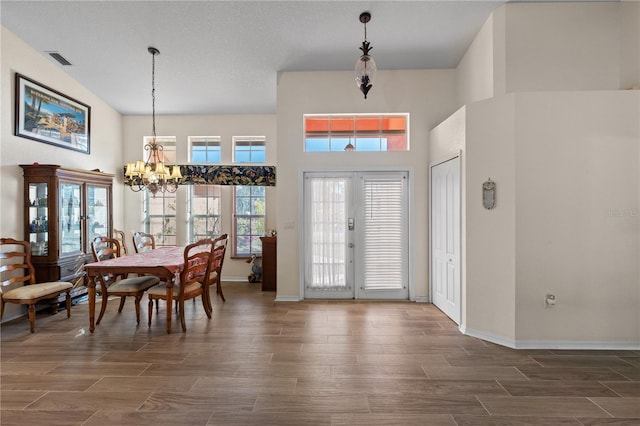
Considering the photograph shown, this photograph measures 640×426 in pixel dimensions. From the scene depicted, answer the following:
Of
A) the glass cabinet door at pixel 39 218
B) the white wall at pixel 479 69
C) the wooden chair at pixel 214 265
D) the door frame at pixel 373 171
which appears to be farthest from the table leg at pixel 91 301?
the white wall at pixel 479 69

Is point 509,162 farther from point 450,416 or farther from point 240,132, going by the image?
point 240,132

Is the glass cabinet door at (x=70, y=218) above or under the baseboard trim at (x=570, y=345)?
above

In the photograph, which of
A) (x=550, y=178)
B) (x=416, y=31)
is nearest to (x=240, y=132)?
(x=416, y=31)

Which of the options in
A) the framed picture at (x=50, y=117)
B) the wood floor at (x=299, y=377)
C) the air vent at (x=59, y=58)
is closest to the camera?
the wood floor at (x=299, y=377)

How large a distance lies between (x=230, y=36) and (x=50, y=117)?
9.48 feet

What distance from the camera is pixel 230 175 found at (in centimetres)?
584

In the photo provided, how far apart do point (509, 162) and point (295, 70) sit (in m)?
3.10

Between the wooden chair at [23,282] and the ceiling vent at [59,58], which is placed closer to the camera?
the wooden chair at [23,282]

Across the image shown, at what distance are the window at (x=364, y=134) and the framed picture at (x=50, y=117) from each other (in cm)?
358

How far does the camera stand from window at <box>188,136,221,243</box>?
6113mm

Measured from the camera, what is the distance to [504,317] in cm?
319

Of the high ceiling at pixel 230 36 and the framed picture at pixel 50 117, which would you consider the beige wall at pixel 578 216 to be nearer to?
the high ceiling at pixel 230 36

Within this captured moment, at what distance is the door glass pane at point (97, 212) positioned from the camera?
4.87 meters

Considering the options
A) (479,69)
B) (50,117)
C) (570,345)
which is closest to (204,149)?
(50,117)
